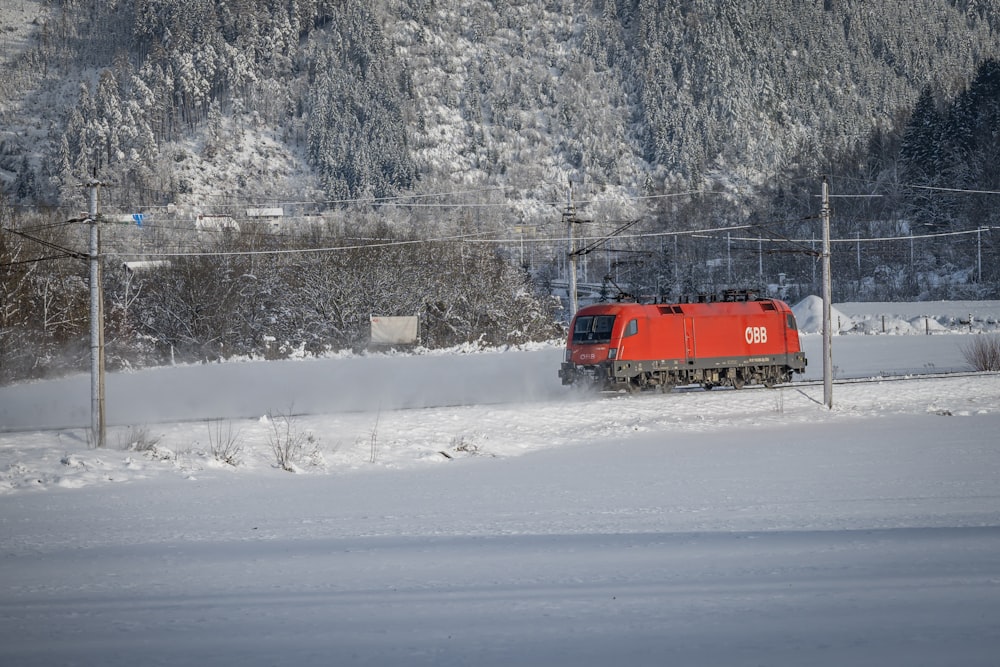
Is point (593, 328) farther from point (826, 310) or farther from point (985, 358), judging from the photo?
point (985, 358)

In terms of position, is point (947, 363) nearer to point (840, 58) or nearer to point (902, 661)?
point (902, 661)

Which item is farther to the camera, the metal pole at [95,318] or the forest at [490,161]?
the forest at [490,161]

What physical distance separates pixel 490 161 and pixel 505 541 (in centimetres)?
16487

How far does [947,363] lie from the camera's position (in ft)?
147

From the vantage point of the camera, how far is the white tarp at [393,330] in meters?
58.0

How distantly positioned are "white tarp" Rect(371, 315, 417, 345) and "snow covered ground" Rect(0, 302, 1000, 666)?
3328cm

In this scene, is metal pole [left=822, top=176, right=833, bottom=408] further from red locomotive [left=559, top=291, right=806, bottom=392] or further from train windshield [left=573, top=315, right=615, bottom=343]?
train windshield [left=573, top=315, right=615, bottom=343]

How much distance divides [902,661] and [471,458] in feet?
42.7

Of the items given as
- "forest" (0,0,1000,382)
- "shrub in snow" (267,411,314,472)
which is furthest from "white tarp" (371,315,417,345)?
"shrub in snow" (267,411,314,472)

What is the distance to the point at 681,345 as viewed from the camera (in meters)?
30.7

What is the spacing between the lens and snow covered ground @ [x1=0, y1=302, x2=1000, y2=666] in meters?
7.28

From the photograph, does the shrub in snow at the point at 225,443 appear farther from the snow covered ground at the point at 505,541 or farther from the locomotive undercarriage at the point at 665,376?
the locomotive undercarriage at the point at 665,376

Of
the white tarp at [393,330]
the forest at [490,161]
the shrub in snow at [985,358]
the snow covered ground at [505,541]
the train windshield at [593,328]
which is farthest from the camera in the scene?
the forest at [490,161]

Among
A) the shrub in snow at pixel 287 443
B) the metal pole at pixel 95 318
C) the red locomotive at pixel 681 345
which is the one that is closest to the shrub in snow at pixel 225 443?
the shrub in snow at pixel 287 443
